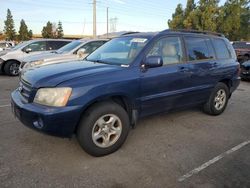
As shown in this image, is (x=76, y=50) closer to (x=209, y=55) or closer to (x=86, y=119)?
(x=209, y=55)

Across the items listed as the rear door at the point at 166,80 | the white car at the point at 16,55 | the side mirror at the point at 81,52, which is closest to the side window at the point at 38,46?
the white car at the point at 16,55

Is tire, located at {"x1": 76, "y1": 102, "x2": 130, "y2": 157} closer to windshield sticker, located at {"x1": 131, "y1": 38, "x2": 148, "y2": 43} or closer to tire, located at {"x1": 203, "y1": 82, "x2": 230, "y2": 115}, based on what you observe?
windshield sticker, located at {"x1": 131, "y1": 38, "x2": 148, "y2": 43}

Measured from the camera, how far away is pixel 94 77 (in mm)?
3672

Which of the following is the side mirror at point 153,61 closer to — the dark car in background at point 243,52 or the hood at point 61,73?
the hood at point 61,73

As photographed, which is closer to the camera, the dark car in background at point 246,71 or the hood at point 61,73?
the hood at point 61,73

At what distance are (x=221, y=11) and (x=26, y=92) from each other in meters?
36.5

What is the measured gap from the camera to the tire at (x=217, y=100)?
571cm

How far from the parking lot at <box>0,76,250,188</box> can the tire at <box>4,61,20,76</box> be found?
7242mm

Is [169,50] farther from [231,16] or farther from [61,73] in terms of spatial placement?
[231,16]

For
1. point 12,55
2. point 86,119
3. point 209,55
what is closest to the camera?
point 86,119

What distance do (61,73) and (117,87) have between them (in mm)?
785

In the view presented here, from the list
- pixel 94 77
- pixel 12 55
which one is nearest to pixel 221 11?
pixel 12 55

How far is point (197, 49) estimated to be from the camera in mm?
5207

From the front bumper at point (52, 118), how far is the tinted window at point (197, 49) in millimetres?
2530
